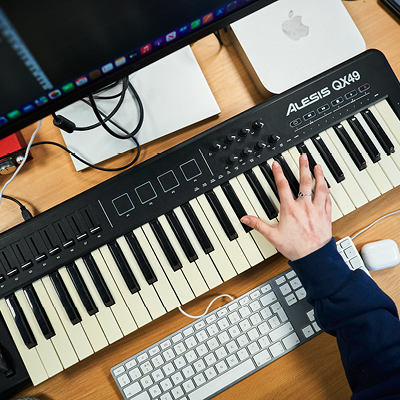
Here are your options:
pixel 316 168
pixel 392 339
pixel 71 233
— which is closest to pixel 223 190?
pixel 316 168

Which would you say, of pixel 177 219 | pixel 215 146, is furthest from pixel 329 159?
pixel 177 219

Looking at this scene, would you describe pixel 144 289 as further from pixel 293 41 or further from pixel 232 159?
pixel 293 41

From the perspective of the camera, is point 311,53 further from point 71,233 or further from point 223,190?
point 71,233

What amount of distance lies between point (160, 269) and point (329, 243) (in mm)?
350

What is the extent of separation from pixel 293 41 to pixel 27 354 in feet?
2.81

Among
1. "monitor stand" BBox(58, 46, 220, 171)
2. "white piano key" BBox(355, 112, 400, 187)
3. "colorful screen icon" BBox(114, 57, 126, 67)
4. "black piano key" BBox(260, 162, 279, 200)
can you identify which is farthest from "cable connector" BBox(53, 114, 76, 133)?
"white piano key" BBox(355, 112, 400, 187)

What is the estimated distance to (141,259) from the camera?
25.6 inches

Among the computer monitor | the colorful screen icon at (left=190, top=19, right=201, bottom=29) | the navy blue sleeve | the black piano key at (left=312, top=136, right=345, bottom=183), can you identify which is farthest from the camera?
the black piano key at (left=312, top=136, right=345, bottom=183)

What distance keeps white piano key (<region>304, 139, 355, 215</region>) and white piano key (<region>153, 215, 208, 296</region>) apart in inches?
13.2

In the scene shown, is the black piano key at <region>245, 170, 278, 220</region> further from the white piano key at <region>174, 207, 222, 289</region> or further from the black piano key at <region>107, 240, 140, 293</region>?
the black piano key at <region>107, 240, 140, 293</region>

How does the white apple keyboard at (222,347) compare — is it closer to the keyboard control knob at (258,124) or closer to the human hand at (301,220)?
the human hand at (301,220)

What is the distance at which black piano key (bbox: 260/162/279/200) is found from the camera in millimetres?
687

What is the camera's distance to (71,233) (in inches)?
25.2

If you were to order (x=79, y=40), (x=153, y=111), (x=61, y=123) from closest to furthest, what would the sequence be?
1. (x=79, y=40)
2. (x=61, y=123)
3. (x=153, y=111)
